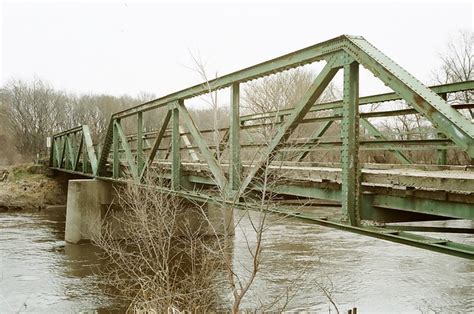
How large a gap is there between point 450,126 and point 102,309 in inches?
343

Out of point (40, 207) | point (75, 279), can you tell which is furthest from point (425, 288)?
point (40, 207)

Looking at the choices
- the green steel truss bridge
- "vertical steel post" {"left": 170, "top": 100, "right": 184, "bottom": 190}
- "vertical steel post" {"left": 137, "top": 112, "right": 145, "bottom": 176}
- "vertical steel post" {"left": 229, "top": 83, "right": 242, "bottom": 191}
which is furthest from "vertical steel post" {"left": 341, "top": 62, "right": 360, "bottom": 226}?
"vertical steel post" {"left": 137, "top": 112, "right": 145, "bottom": 176}

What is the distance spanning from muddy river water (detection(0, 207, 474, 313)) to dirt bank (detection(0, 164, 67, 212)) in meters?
8.76

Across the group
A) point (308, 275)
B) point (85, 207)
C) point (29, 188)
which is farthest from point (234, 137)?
point (29, 188)

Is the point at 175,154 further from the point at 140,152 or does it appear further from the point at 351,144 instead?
the point at 351,144

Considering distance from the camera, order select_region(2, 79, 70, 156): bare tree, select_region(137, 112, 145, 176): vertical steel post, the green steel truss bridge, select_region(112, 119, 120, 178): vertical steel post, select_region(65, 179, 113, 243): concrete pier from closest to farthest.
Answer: the green steel truss bridge
select_region(137, 112, 145, 176): vertical steel post
select_region(112, 119, 120, 178): vertical steel post
select_region(65, 179, 113, 243): concrete pier
select_region(2, 79, 70, 156): bare tree

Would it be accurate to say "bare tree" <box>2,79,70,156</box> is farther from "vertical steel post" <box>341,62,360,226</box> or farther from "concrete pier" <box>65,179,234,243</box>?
"vertical steel post" <box>341,62,360,226</box>

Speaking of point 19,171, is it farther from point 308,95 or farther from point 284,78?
point 308,95

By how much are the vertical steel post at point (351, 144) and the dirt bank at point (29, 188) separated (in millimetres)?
24424

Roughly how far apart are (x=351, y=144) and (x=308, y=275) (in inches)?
305

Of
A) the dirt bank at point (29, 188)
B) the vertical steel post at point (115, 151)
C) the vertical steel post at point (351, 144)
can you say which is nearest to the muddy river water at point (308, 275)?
the vertical steel post at point (351, 144)

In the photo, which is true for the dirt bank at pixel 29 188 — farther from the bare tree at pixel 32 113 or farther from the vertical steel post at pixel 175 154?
the vertical steel post at pixel 175 154

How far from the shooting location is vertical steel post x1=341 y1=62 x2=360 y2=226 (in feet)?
17.8

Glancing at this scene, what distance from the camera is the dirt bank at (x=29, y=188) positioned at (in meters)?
27.0
